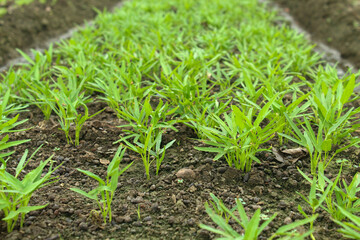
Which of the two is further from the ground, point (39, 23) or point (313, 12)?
point (313, 12)

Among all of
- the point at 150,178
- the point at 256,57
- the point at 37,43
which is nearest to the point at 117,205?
the point at 150,178

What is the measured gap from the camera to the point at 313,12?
6090mm

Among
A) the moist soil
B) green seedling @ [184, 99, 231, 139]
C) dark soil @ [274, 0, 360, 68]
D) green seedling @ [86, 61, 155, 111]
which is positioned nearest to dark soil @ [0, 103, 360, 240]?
the moist soil

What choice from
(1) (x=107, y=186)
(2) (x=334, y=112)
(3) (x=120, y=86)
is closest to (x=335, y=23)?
(2) (x=334, y=112)

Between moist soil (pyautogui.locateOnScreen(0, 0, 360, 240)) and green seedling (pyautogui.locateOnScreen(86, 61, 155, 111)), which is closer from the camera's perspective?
moist soil (pyautogui.locateOnScreen(0, 0, 360, 240))

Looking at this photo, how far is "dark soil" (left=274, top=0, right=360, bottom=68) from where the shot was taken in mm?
4254

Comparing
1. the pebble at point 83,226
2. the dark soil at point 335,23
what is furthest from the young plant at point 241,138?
the dark soil at point 335,23

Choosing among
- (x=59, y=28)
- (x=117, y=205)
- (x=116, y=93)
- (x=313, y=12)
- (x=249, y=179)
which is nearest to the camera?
(x=117, y=205)

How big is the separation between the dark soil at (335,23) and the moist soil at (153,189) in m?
2.60

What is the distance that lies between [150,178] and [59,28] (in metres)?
4.62

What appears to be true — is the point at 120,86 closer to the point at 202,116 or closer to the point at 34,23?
the point at 202,116

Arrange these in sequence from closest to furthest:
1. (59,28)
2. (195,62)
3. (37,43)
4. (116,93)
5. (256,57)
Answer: (116,93), (195,62), (256,57), (37,43), (59,28)

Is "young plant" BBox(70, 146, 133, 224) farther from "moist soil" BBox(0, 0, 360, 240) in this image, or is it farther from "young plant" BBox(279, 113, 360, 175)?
"young plant" BBox(279, 113, 360, 175)

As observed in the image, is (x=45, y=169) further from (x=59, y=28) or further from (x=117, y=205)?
(x=59, y=28)
